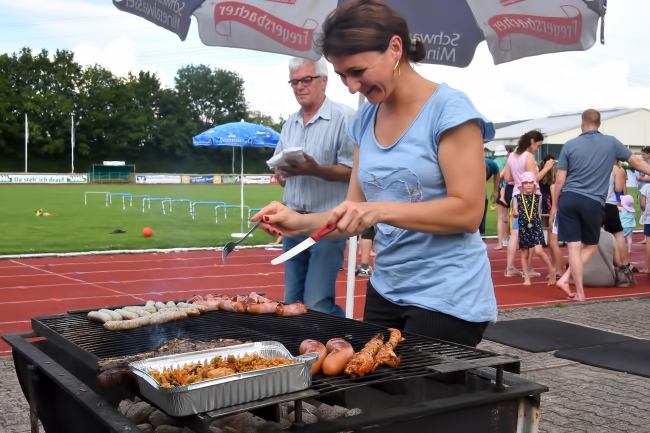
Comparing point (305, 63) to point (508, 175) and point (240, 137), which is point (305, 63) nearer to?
point (508, 175)

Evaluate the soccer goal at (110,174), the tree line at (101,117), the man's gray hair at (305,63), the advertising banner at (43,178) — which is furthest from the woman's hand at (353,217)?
the tree line at (101,117)

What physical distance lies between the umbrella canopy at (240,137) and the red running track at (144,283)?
5.42 metres

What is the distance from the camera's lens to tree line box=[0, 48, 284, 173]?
191 feet

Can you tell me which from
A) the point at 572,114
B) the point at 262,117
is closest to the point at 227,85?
the point at 262,117

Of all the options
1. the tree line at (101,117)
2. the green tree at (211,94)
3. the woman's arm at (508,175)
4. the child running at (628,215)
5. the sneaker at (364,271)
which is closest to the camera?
the sneaker at (364,271)

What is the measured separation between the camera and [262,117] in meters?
78.2

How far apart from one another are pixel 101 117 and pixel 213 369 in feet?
203

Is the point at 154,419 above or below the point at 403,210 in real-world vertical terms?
below

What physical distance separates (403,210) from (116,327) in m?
1.25

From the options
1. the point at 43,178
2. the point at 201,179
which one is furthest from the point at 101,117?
the point at 43,178

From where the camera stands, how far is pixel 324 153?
15.6 feet

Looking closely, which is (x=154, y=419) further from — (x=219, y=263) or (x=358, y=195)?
(x=219, y=263)

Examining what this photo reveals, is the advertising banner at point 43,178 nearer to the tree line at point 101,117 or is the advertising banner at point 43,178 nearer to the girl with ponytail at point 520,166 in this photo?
the tree line at point 101,117

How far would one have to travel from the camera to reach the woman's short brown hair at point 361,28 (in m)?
2.30
